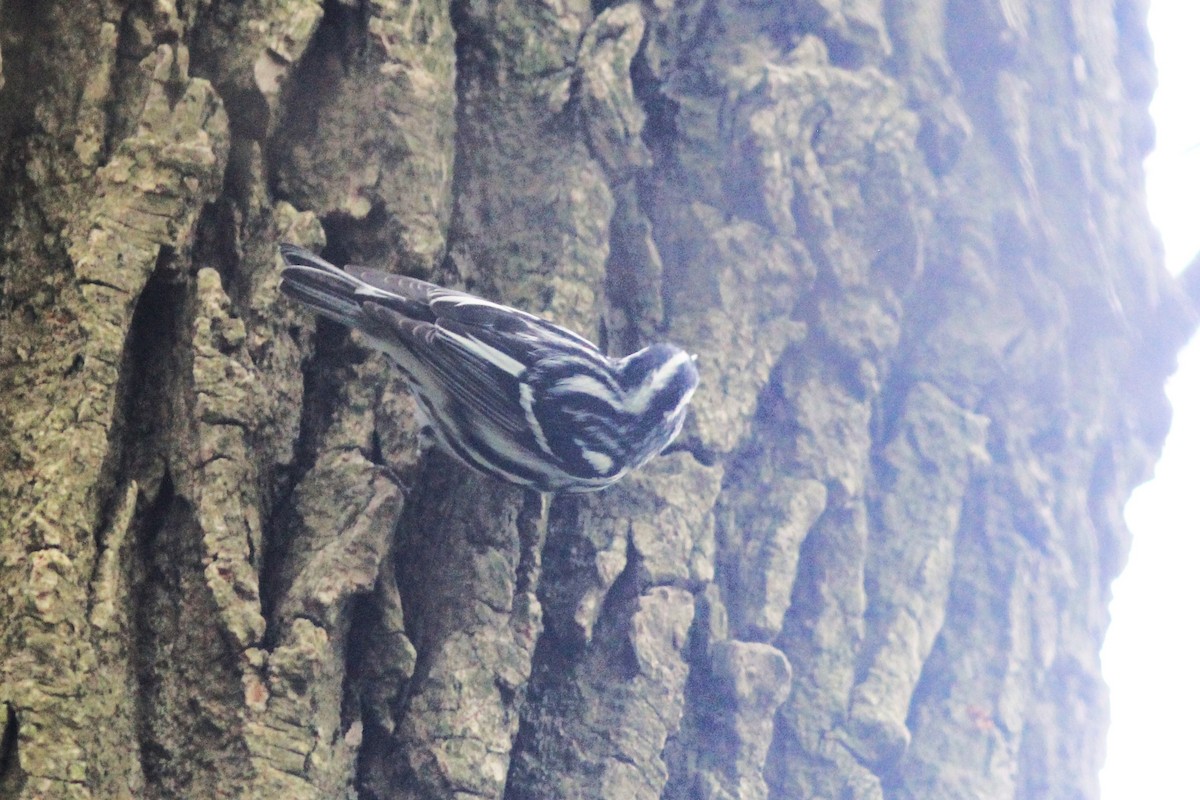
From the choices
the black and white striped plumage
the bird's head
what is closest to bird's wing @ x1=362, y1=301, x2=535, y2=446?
the black and white striped plumage

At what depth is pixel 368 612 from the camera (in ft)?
A: 10.8

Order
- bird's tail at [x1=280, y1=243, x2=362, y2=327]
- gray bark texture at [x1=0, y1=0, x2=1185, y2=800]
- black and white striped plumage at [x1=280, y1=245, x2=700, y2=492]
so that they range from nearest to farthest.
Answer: gray bark texture at [x1=0, y1=0, x2=1185, y2=800] → bird's tail at [x1=280, y1=243, x2=362, y2=327] → black and white striped plumage at [x1=280, y1=245, x2=700, y2=492]

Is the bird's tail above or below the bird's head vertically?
below

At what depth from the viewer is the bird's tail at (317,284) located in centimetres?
304

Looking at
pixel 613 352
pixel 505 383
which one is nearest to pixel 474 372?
pixel 505 383

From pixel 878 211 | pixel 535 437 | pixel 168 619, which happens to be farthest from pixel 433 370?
pixel 878 211

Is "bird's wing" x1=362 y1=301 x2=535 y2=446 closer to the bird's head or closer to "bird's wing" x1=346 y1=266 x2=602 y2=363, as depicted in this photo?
"bird's wing" x1=346 y1=266 x2=602 y2=363

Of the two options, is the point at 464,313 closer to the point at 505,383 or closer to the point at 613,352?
the point at 505,383

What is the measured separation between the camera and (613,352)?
4.47 metres

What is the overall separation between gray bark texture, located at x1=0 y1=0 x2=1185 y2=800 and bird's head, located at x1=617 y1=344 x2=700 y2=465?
18.0 inches

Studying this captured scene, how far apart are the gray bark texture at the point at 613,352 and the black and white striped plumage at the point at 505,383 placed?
9.3 inches

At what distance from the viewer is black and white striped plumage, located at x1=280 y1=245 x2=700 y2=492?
3.21m

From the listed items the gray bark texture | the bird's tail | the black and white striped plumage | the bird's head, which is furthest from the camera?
the bird's head

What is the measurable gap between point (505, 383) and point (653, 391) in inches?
22.4
